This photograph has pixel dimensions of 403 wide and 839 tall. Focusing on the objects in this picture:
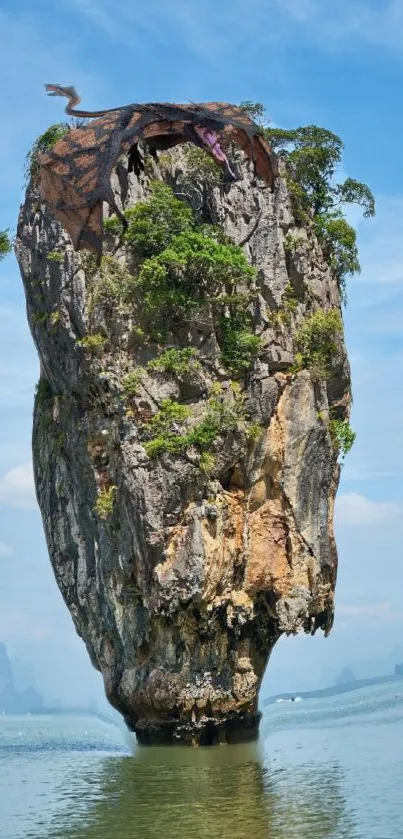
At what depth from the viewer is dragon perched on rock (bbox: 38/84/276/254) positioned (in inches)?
404

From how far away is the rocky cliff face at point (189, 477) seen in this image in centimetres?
1831

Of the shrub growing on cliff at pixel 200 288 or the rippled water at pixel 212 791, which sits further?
the shrub growing on cliff at pixel 200 288

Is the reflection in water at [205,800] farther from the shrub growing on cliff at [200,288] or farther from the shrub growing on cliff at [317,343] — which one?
the shrub growing on cliff at [317,343]

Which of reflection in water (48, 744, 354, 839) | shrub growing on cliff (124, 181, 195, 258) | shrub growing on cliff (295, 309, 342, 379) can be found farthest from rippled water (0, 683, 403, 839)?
shrub growing on cliff (124, 181, 195, 258)

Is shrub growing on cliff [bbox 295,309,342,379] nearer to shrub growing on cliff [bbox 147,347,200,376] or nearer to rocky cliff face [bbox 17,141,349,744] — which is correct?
rocky cliff face [bbox 17,141,349,744]

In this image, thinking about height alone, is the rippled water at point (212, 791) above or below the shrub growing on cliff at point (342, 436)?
below

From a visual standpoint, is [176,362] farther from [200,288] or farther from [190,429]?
[200,288]

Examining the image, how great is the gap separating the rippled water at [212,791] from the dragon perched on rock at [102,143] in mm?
6618

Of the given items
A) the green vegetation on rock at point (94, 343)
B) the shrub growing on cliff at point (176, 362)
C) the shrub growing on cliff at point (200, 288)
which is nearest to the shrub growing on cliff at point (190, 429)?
the shrub growing on cliff at point (176, 362)

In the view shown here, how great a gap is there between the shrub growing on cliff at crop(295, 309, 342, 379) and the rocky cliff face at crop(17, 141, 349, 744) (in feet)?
0.55

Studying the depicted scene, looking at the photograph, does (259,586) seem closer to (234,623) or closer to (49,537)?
(234,623)

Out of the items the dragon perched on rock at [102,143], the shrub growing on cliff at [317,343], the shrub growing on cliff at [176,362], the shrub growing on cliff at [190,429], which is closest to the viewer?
the dragon perched on rock at [102,143]

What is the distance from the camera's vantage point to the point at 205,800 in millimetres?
13328

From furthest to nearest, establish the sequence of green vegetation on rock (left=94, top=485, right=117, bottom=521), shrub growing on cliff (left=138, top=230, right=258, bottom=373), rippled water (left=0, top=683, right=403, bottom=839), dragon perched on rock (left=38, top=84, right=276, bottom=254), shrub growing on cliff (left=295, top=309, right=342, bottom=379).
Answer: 1. shrub growing on cliff (left=295, top=309, right=342, bottom=379)
2. green vegetation on rock (left=94, top=485, right=117, bottom=521)
3. shrub growing on cliff (left=138, top=230, right=258, bottom=373)
4. rippled water (left=0, top=683, right=403, bottom=839)
5. dragon perched on rock (left=38, top=84, right=276, bottom=254)
